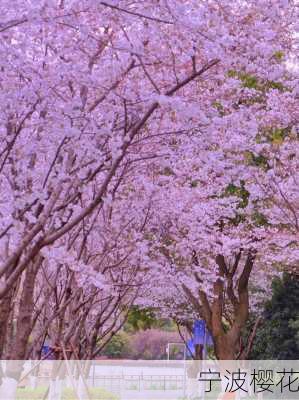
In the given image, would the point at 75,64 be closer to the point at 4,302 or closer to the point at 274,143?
the point at 4,302

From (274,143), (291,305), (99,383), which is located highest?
(274,143)

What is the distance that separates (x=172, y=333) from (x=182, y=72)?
39.8 metres

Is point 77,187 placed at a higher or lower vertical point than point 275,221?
lower

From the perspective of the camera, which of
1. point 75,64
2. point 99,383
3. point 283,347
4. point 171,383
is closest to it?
point 75,64

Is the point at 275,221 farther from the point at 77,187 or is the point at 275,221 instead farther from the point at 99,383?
the point at 99,383

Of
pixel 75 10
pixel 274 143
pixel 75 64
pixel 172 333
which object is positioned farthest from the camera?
pixel 172 333

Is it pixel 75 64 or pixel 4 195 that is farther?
pixel 4 195

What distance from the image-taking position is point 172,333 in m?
44.5

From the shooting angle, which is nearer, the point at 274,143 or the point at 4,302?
the point at 4,302

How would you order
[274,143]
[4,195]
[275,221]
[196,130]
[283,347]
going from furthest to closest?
[283,347] → [275,221] → [274,143] → [4,195] → [196,130]

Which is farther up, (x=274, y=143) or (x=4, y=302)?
(x=274, y=143)

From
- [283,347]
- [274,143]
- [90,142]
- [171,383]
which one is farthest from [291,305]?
[171,383]

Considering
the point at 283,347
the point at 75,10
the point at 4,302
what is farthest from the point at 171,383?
the point at 75,10

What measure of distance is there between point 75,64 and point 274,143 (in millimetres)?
6311
